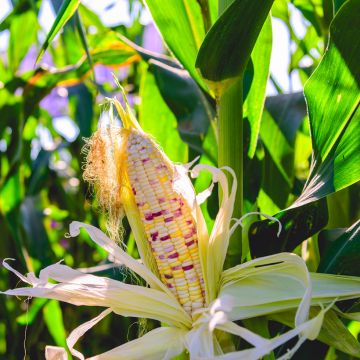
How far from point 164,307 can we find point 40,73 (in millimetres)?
1017

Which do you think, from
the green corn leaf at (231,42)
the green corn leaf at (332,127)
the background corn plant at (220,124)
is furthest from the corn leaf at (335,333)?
the green corn leaf at (231,42)

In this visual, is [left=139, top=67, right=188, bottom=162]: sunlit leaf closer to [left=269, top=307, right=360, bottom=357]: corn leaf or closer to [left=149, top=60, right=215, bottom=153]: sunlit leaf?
[left=149, top=60, right=215, bottom=153]: sunlit leaf

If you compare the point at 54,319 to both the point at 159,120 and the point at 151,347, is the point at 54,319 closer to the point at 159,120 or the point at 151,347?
the point at 159,120

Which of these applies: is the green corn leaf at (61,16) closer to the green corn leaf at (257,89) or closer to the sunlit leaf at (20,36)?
the green corn leaf at (257,89)

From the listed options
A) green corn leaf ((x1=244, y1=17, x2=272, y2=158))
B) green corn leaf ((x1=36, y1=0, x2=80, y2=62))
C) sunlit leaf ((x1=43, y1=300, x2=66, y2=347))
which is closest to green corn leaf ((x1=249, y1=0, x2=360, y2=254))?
green corn leaf ((x1=244, y1=17, x2=272, y2=158))

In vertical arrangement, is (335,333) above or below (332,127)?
below

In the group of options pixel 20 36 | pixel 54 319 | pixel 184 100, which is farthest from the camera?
pixel 20 36

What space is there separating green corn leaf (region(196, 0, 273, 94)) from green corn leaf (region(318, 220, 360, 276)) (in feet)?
0.74

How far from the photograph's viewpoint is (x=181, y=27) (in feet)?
2.87

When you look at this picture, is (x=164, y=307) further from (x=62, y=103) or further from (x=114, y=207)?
(x=62, y=103)

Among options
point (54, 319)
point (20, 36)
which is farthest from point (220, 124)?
point (20, 36)

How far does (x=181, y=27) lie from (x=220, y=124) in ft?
0.65

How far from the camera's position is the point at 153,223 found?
0.72m

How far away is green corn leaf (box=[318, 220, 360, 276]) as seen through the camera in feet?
2.43
